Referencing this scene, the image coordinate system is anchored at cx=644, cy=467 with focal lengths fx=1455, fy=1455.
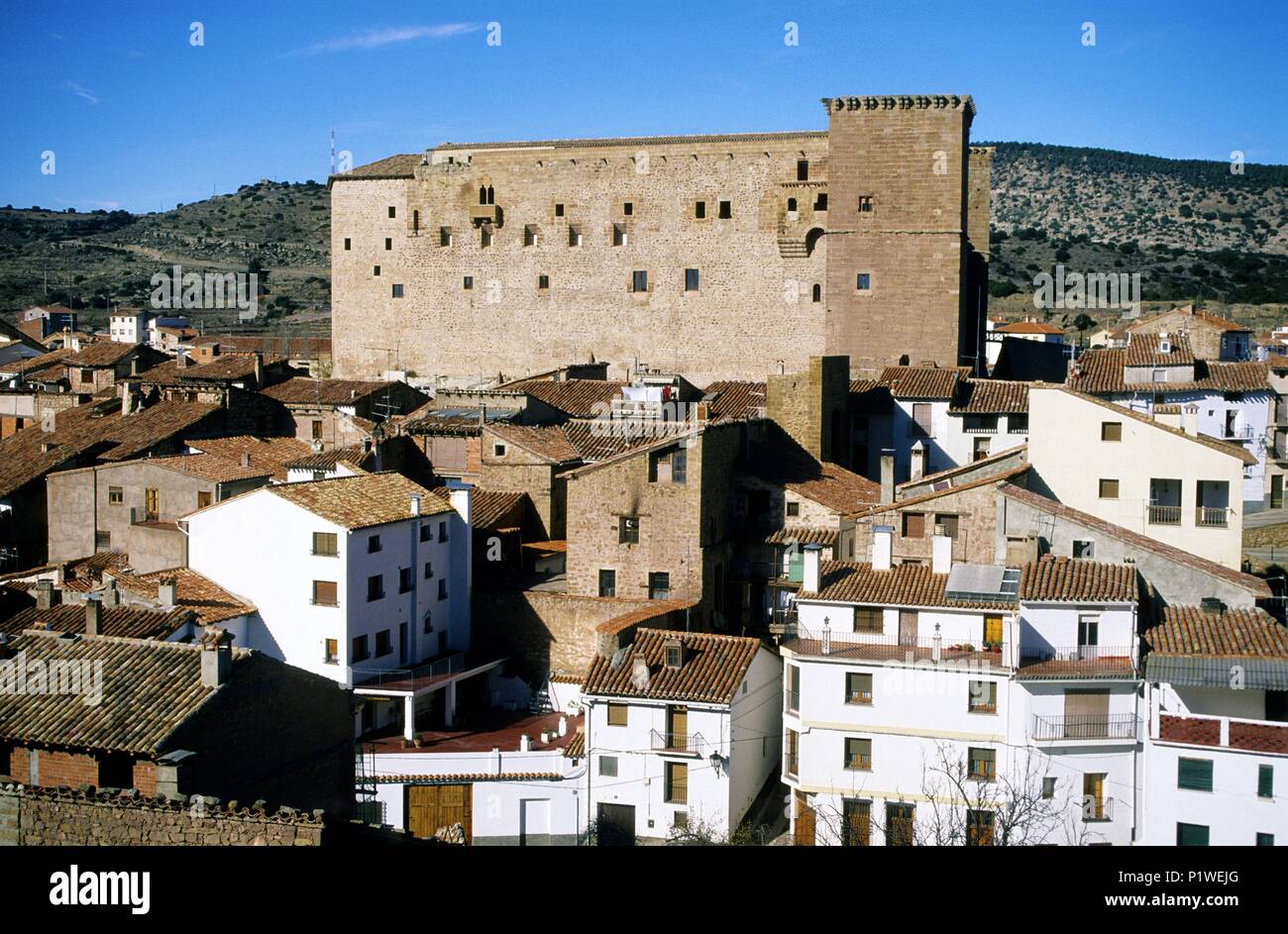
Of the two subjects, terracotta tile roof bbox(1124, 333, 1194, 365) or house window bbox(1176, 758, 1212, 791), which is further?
terracotta tile roof bbox(1124, 333, 1194, 365)

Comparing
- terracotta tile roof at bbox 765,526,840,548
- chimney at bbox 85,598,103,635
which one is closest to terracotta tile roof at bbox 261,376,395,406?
terracotta tile roof at bbox 765,526,840,548

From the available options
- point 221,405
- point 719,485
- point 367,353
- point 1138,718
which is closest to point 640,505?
point 719,485

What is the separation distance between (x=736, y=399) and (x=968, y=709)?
42.3ft

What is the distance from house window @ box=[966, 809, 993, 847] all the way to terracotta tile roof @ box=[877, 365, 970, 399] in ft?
43.4

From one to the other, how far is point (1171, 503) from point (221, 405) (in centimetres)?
1702

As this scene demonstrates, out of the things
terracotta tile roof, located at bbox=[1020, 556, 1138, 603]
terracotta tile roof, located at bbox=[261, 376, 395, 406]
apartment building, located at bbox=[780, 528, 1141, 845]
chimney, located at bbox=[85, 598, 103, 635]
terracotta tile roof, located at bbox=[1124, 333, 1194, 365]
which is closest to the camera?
chimney, located at bbox=[85, 598, 103, 635]

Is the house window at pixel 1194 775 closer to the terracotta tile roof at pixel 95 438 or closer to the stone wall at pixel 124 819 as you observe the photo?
the stone wall at pixel 124 819

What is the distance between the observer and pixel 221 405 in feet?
90.3

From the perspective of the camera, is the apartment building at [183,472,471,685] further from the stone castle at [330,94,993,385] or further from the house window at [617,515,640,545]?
the stone castle at [330,94,993,385]

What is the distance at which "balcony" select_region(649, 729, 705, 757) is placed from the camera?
16484 millimetres

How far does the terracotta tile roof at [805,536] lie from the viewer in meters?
20.8

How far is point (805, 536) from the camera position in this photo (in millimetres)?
21031

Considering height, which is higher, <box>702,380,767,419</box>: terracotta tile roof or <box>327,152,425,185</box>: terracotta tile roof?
<box>327,152,425,185</box>: terracotta tile roof

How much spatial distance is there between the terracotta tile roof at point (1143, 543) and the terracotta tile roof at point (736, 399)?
6.85m
